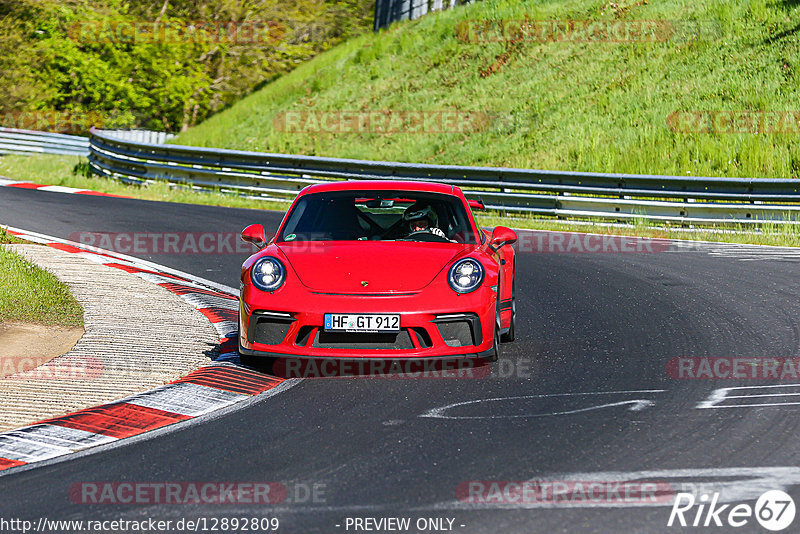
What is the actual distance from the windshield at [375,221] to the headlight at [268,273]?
0.64 m

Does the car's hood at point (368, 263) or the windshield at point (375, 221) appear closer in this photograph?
the car's hood at point (368, 263)

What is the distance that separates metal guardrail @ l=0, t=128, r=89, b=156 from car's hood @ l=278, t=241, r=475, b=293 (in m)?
27.0

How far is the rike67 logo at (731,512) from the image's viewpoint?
3.96m

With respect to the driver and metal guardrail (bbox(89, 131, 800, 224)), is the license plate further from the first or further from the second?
metal guardrail (bbox(89, 131, 800, 224))

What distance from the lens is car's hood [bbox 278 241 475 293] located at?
22.0ft

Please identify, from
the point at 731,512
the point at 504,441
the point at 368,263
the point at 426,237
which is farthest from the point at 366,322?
the point at 731,512

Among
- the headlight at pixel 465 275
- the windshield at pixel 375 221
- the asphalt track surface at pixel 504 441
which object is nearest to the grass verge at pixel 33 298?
the windshield at pixel 375 221

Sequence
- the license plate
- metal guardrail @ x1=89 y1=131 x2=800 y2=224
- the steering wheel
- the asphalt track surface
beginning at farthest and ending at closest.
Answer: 1. metal guardrail @ x1=89 y1=131 x2=800 y2=224
2. the steering wheel
3. the license plate
4. the asphalt track surface

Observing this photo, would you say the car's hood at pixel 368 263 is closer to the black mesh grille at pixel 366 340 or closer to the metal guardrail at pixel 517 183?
the black mesh grille at pixel 366 340

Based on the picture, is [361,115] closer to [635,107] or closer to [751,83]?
[635,107]

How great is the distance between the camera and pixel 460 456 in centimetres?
489

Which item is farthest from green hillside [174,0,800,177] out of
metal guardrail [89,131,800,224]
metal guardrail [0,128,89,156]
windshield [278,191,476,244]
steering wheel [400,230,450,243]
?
steering wheel [400,230,450,243]

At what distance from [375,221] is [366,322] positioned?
1949 millimetres

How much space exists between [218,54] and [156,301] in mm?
38650
